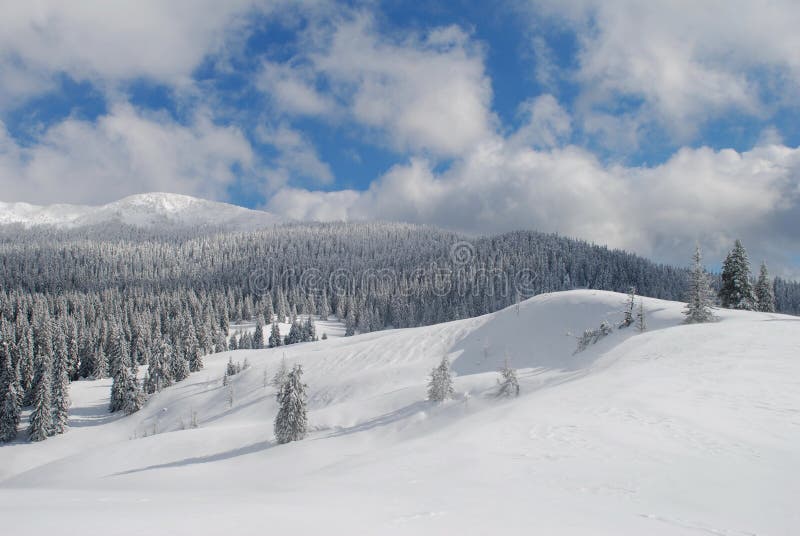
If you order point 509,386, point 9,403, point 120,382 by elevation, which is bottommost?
point 9,403

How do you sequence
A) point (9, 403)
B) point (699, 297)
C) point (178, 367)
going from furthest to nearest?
point (178, 367)
point (9, 403)
point (699, 297)

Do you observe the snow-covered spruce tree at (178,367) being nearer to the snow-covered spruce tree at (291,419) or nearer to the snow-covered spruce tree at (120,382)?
the snow-covered spruce tree at (120,382)

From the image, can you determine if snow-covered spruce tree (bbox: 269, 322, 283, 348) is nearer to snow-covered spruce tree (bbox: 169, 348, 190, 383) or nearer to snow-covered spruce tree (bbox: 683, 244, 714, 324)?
snow-covered spruce tree (bbox: 169, 348, 190, 383)

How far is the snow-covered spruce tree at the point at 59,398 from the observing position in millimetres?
55281

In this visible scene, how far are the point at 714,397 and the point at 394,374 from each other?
112 ft

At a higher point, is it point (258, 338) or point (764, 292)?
point (764, 292)

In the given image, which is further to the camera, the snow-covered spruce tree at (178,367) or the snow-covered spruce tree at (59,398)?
the snow-covered spruce tree at (178,367)

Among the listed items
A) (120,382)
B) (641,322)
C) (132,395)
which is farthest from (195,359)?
(641,322)

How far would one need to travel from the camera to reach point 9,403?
53.4m

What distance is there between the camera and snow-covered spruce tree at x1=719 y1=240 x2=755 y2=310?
4919 cm

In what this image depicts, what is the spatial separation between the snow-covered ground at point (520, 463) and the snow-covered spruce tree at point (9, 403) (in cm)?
2807

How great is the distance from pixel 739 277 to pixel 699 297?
60.6ft

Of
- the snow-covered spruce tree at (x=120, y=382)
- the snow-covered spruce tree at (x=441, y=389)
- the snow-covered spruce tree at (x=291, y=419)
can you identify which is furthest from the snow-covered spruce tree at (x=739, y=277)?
the snow-covered spruce tree at (x=120, y=382)

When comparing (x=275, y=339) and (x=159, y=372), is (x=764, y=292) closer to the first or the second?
(x=159, y=372)
